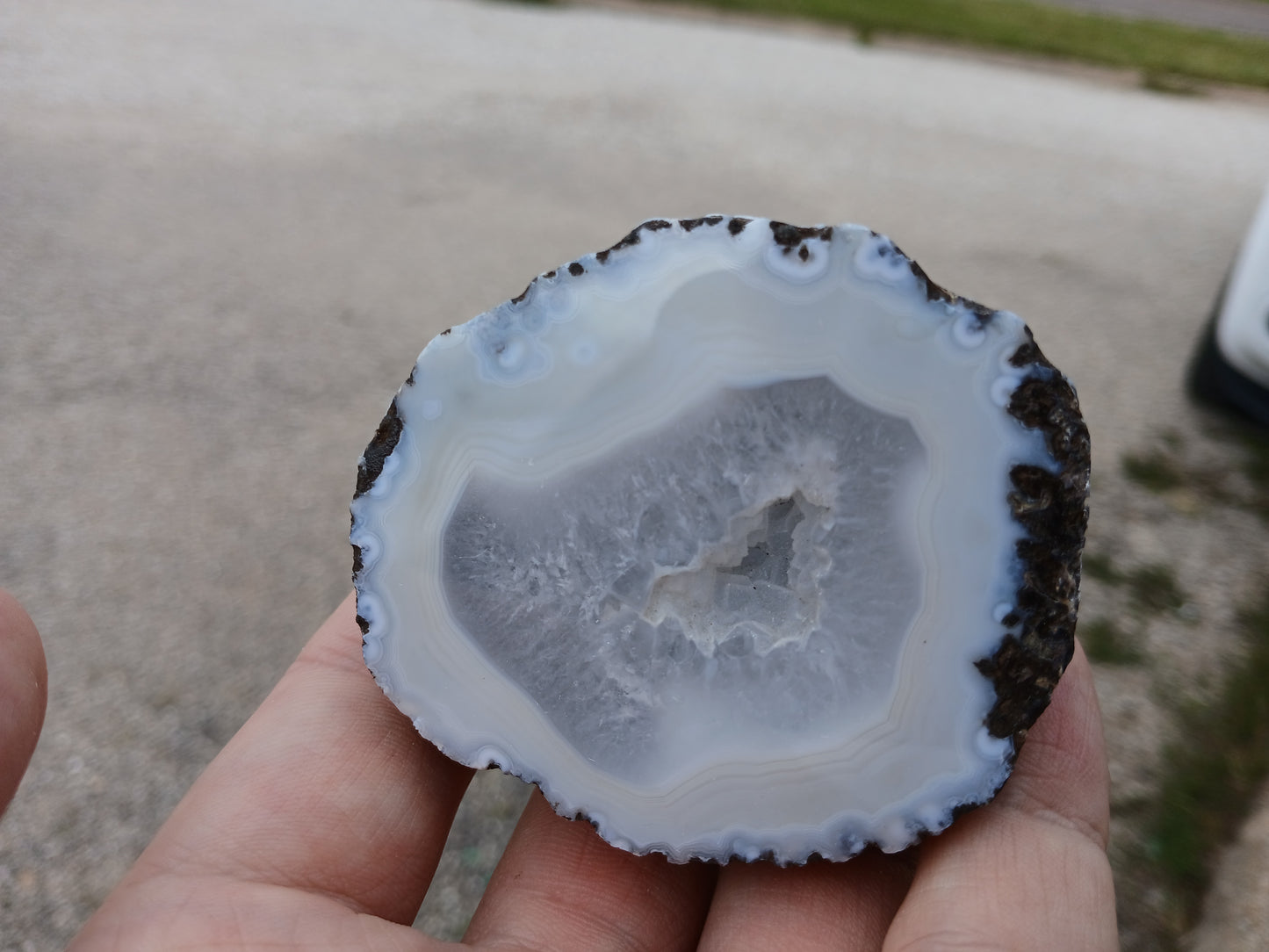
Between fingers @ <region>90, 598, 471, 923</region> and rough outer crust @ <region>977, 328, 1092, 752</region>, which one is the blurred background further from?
rough outer crust @ <region>977, 328, 1092, 752</region>

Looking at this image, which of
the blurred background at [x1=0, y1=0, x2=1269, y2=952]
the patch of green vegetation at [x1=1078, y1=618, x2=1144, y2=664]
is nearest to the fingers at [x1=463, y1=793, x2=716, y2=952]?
the blurred background at [x1=0, y1=0, x2=1269, y2=952]

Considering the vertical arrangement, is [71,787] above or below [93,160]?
below

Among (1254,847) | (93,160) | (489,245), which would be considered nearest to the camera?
(1254,847)

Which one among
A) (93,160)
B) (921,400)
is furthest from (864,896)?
(93,160)

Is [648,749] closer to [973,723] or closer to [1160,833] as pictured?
[973,723]

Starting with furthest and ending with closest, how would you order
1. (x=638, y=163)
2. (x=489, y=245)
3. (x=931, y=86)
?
(x=931, y=86) → (x=638, y=163) → (x=489, y=245)

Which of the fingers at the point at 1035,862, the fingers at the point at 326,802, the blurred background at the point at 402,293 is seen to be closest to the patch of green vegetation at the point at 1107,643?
the blurred background at the point at 402,293
